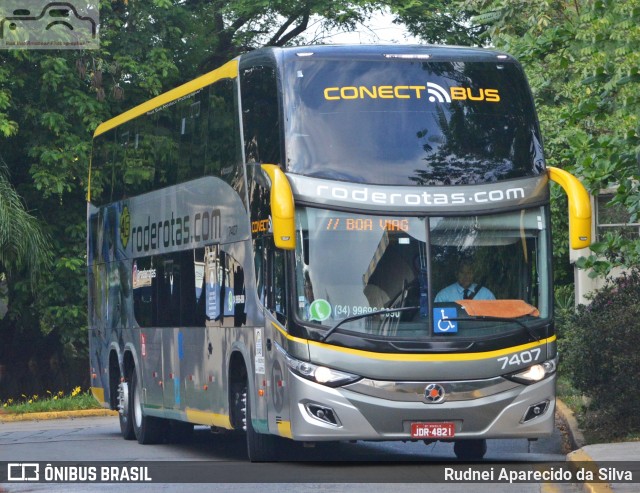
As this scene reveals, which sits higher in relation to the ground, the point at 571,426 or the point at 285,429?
the point at 285,429

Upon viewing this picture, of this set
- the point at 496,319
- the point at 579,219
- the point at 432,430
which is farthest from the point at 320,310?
the point at 579,219

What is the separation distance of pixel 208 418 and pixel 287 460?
1464 mm

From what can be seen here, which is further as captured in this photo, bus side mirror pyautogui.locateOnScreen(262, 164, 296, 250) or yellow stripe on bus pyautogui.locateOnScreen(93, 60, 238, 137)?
yellow stripe on bus pyautogui.locateOnScreen(93, 60, 238, 137)

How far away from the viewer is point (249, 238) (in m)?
15.5

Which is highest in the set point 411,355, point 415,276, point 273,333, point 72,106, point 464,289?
point 72,106

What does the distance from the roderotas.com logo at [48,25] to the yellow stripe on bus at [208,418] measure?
1187cm

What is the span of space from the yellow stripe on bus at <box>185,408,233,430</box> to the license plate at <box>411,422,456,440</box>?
2991 millimetres

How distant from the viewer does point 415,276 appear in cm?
1412

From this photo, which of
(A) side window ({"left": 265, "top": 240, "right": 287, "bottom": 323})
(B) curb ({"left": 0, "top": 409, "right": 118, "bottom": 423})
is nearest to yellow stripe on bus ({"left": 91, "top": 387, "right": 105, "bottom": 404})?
(B) curb ({"left": 0, "top": 409, "right": 118, "bottom": 423})

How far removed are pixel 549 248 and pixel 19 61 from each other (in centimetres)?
1656

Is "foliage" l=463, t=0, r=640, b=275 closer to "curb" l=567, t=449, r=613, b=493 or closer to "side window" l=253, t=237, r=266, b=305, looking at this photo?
"curb" l=567, t=449, r=613, b=493

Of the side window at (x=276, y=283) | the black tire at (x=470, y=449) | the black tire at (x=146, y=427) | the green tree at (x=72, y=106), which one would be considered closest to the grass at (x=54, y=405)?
the green tree at (x=72, y=106)

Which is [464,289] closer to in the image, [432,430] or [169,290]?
[432,430]

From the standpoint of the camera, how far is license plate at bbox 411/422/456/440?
1387 centimetres
